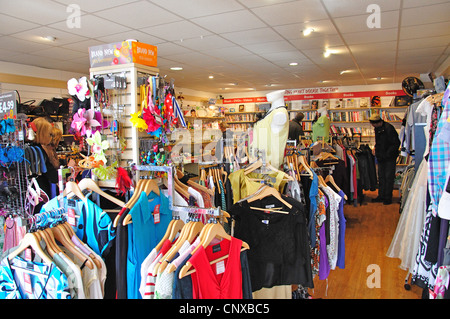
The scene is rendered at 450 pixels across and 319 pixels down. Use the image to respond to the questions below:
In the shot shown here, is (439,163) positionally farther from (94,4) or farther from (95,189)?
(94,4)

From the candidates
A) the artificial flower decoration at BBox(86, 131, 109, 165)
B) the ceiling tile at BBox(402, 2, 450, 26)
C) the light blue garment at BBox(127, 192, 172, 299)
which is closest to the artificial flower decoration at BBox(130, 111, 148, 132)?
the artificial flower decoration at BBox(86, 131, 109, 165)

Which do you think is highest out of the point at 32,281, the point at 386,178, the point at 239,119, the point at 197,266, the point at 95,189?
the point at 239,119

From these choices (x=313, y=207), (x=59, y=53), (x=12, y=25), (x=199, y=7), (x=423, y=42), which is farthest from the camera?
(x=59, y=53)

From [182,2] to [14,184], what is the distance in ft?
8.46

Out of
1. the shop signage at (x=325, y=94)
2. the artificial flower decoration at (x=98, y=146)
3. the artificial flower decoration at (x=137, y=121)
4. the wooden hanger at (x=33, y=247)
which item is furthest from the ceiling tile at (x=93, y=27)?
the shop signage at (x=325, y=94)

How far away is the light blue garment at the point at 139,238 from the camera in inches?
67.8

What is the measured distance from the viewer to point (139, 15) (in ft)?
12.4

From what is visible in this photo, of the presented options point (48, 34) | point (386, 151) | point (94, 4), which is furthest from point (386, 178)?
point (48, 34)

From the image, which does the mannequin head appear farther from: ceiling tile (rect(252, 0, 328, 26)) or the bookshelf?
the bookshelf

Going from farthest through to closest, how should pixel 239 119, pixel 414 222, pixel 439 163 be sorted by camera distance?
pixel 239 119, pixel 414 222, pixel 439 163

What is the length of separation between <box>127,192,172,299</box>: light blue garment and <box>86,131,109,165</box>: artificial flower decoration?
56cm

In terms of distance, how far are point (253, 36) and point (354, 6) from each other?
1.58 metres
